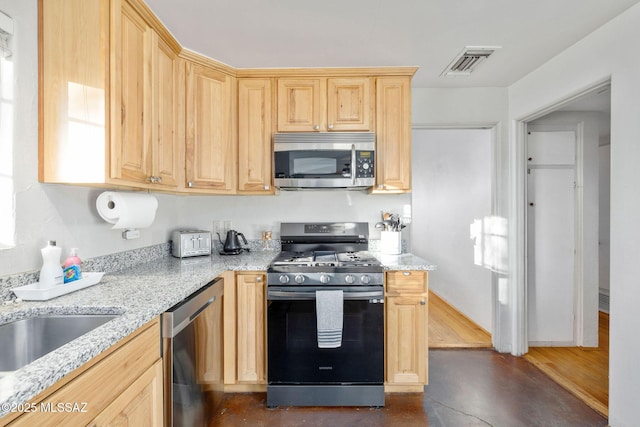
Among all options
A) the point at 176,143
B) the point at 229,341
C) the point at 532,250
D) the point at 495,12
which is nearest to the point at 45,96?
the point at 176,143

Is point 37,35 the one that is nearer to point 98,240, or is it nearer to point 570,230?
point 98,240

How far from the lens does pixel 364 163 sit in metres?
2.39

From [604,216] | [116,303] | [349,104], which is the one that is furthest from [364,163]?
[604,216]

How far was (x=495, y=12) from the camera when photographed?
70.1 inches

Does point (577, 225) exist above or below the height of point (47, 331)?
above

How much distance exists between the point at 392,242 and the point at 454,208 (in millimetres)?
1996

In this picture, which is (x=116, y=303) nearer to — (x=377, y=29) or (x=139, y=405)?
(x=139, y=405)

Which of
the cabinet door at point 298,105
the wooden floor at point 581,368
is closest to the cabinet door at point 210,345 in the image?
the cabinet door at point 298,105

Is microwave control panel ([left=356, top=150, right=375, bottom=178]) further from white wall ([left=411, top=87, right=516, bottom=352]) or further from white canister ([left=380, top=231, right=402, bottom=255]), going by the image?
white wall ([left=411, top=87, right=516, bottom=352])

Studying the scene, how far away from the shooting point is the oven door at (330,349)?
81.0 inches

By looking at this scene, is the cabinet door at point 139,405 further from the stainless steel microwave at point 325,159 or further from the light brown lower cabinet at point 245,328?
the stainless steel microwave at point 325,159

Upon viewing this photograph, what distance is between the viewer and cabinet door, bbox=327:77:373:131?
2484 millimetres

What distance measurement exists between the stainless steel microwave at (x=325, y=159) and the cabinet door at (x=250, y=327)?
794mm

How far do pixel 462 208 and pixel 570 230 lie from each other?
44.7 inches
